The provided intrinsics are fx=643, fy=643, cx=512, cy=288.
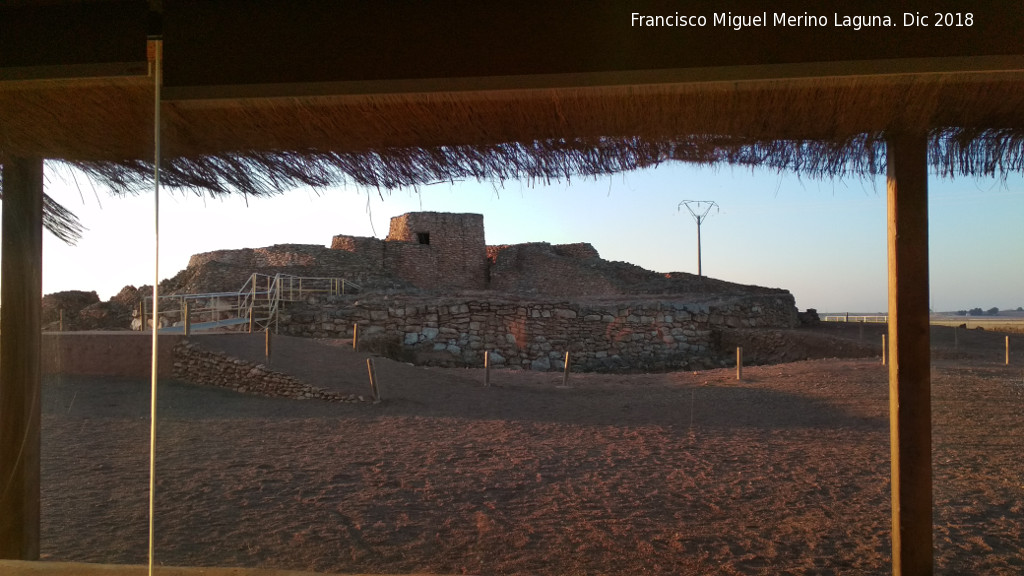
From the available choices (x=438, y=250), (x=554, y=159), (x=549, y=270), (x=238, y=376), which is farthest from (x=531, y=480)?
(x=438, y=250)

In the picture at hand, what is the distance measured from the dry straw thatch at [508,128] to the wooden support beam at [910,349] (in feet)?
0.68

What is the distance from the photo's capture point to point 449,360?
16.6m

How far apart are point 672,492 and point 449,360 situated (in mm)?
11853

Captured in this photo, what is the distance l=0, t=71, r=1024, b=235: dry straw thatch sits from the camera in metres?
2.23

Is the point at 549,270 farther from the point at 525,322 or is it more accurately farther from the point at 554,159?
the point at 554,159

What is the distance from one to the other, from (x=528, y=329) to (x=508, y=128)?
15.0 metres

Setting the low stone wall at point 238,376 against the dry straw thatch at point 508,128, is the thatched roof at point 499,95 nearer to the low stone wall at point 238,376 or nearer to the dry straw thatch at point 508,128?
the dry straw thatch at point 508,128

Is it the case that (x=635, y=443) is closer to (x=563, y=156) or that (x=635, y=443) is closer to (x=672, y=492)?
(x=672, y=492)

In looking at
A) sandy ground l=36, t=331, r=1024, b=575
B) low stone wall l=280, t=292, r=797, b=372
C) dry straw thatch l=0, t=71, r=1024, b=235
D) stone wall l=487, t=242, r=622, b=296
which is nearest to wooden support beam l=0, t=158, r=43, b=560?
dry straw thatch l=0, t=71, r=1024, b=235

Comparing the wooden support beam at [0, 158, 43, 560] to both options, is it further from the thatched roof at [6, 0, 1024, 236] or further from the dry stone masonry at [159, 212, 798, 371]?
the dry stone masonry at [159, 212, 798, 371]

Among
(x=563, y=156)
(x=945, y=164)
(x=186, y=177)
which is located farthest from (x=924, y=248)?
(x=186, y=177)

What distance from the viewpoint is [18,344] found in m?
2.91

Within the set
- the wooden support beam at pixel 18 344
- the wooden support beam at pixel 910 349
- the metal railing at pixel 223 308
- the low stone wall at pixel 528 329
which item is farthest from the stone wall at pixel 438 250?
the wooden support beam at pixel 910 349

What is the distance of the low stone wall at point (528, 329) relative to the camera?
16.9 metres
